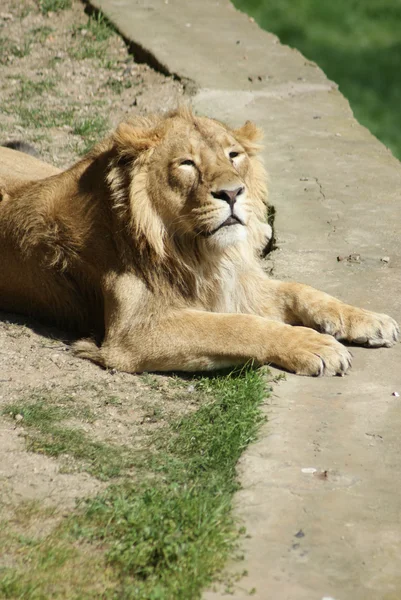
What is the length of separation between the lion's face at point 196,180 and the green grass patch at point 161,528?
2.94ft

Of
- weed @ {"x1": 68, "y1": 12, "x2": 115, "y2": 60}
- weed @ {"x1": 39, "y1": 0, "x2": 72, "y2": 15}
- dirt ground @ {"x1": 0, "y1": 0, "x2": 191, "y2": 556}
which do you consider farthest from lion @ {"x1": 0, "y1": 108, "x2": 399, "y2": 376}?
weed @ {"x1": 39, "y1": 0, "x2": 72, "y2": 15}

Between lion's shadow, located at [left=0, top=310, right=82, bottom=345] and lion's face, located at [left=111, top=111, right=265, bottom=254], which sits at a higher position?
lion's face, located at [left=111, top=111, right=265, bottom=254]

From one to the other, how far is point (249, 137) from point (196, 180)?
595mm

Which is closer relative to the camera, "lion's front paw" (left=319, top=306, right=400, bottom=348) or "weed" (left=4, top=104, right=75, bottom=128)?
"lion's front paw" (left=319, top=306, right=400, bottom=348)

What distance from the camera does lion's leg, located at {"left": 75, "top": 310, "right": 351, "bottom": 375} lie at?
189 inches

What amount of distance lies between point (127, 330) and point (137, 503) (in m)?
1.34

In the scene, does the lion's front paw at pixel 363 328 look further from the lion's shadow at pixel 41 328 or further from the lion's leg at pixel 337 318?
the lion's shadow at pixel 41 328

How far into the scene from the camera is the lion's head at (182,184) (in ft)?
16.0

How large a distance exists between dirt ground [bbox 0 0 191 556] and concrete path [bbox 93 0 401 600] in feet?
1.27

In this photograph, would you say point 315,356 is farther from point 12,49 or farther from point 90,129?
point 12,49

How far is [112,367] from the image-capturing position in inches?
201

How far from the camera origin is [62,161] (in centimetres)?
774

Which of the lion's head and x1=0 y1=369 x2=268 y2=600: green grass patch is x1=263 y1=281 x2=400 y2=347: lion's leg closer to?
the lion's head

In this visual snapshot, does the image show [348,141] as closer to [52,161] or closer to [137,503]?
[52,161]
